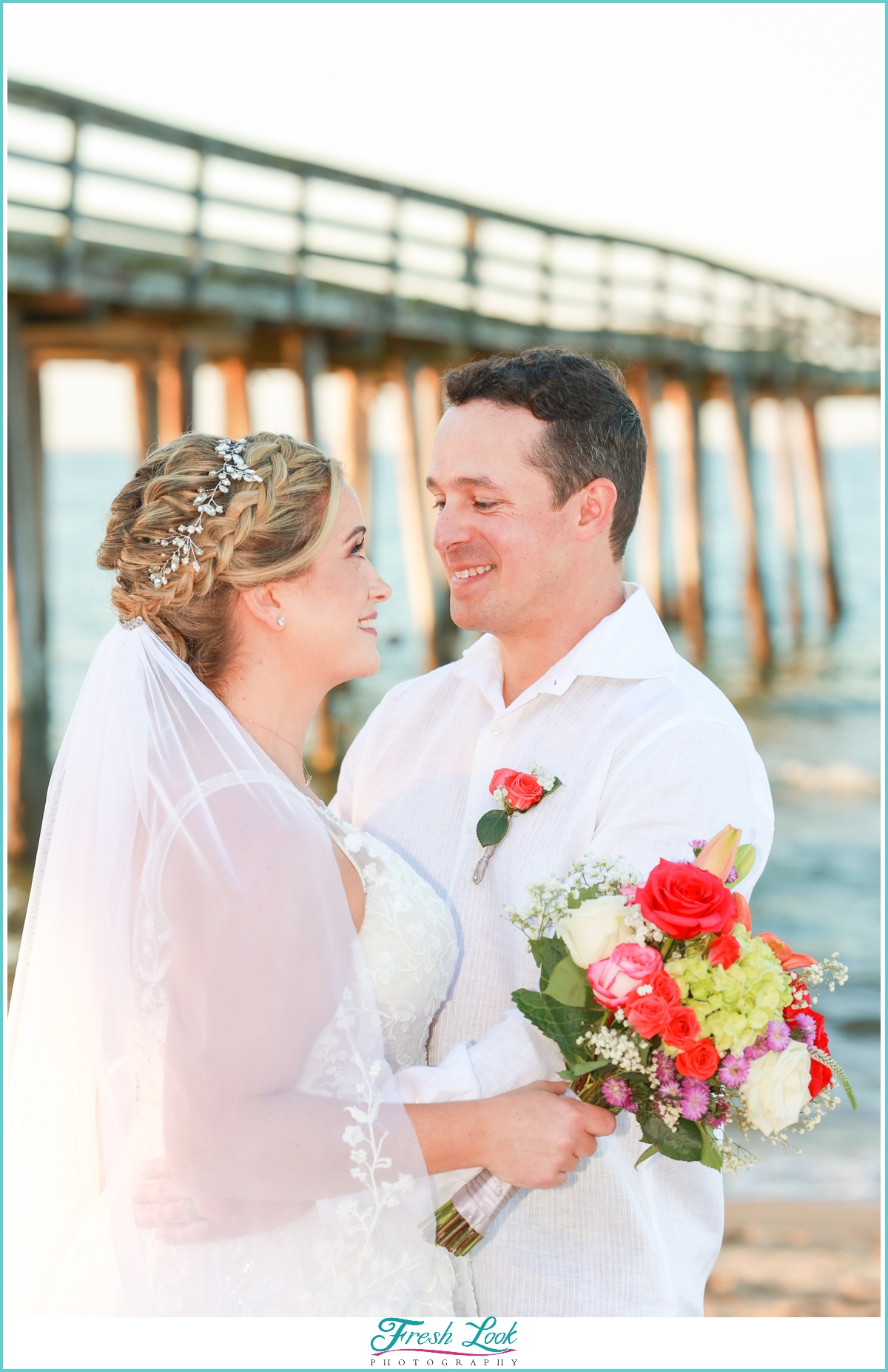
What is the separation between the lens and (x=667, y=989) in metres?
2.54

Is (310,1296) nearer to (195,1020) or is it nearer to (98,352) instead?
(195,1020)

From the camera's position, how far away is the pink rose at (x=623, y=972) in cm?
255

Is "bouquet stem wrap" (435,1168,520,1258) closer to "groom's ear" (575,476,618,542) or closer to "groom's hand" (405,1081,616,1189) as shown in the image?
"groom's hand" (405,1081,616,1189)

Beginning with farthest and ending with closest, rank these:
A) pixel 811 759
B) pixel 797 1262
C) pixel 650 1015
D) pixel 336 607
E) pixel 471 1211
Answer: pixel 811 759, pixel 797 1262, pixel 336 607, pixel 471 1211, pixel 650 1015

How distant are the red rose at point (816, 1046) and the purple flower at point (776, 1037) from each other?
9cm

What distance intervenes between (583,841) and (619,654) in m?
0.57

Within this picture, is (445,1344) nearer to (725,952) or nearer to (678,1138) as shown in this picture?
(678,1138)

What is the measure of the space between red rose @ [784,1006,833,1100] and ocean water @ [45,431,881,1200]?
2.00 metres

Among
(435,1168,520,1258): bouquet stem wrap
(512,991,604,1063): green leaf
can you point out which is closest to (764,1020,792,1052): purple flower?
(512,991,604,1063): green leaf

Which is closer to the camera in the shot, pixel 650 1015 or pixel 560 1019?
pixel 650 1015

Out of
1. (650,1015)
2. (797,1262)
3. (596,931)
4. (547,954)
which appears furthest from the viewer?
(797,1262)

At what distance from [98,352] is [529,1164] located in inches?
433

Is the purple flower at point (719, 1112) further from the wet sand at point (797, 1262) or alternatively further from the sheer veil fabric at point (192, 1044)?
the wet sand at point (797, 1262)

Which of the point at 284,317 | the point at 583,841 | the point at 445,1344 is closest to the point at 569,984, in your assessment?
the point at 583,841
